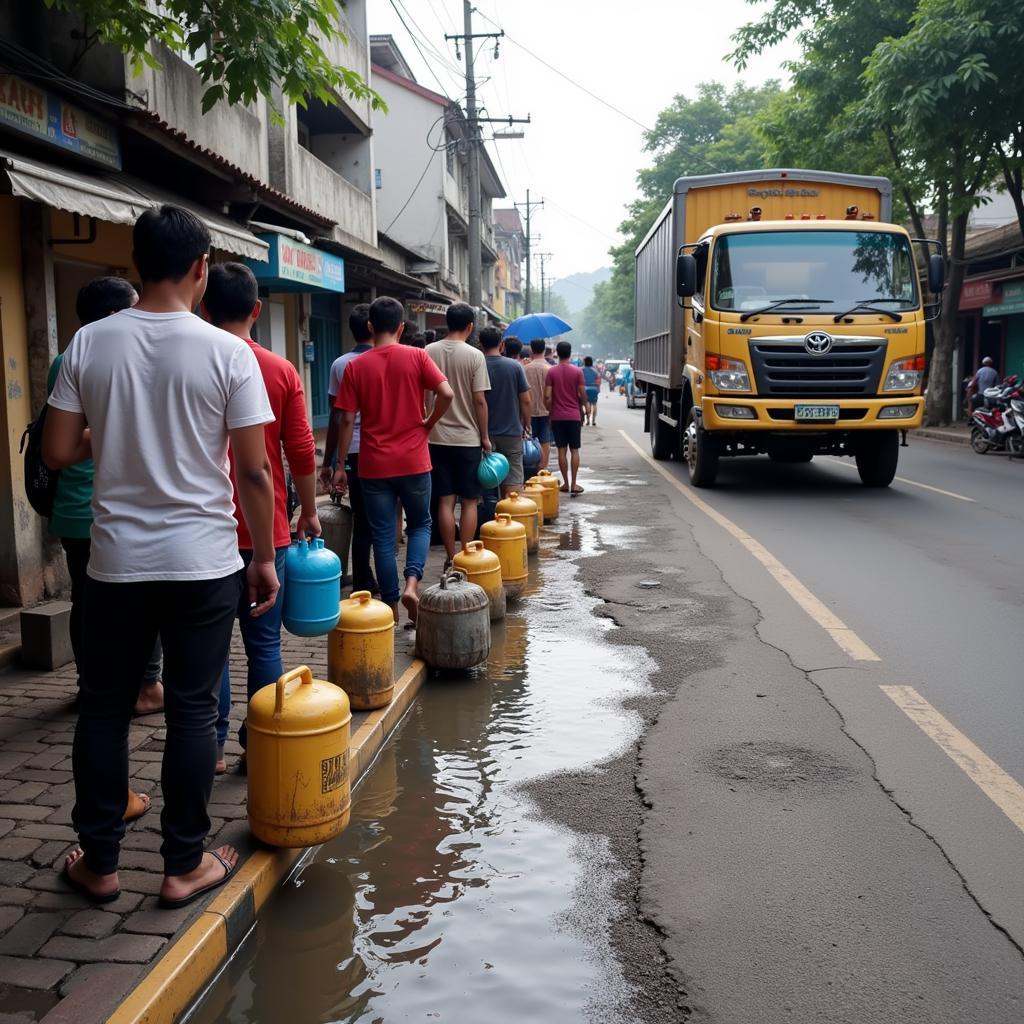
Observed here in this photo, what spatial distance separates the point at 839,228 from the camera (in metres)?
13.1

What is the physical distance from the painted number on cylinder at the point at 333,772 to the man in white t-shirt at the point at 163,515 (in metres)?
0.40

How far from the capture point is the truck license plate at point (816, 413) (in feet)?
41.5

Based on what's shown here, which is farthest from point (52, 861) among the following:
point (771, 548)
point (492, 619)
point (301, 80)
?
point (771, 548)

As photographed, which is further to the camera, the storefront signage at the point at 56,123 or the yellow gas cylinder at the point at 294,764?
the storefront signage at the point at 56,123

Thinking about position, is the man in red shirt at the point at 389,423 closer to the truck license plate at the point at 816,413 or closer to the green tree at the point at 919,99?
the truck license plate at the point at 816,413

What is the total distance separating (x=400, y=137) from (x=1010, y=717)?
112 ft

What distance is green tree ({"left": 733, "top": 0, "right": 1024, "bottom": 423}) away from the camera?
716 inches

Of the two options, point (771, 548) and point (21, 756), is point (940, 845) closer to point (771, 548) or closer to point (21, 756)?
point (21, 756)

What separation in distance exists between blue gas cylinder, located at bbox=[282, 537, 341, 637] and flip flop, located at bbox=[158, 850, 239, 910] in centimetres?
109

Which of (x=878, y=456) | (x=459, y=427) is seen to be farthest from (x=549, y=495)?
(x=878, y=456)

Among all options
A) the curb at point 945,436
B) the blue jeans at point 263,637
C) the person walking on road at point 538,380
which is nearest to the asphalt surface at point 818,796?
the blue jeans at point 263,637

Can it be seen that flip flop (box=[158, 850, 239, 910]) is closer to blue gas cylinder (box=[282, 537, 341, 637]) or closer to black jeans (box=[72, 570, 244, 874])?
black jeans (box=[72, 570, 244, 874])

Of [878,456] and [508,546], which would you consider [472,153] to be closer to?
[878,456]

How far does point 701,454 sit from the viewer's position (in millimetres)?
14086
